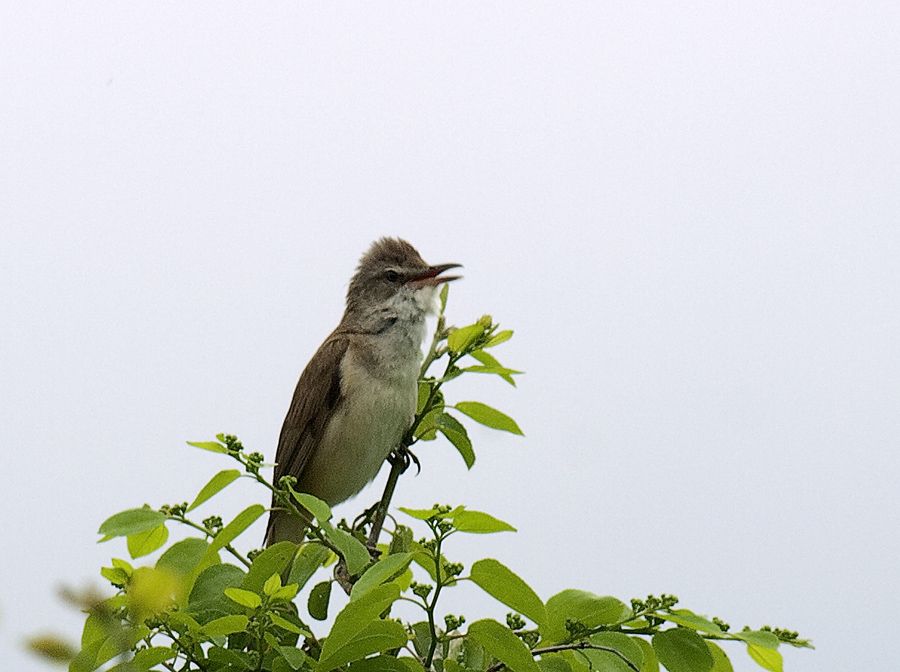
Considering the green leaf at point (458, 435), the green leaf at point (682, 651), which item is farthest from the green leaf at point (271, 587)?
the green leaf at point (458, 435)

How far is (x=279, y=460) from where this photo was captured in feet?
14.1

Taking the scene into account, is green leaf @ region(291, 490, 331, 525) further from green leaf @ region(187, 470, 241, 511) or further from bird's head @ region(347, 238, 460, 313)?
bird's head @ region(347, 238, 460, 313)

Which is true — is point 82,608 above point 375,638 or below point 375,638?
below

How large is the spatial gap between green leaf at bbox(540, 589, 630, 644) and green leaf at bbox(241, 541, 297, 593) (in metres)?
0.54

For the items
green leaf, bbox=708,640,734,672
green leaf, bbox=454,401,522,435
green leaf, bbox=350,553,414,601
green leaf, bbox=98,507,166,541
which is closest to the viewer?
Answer: green leaf, bbox=350,553,414,601

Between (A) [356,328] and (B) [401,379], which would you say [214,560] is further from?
(A) [356,328]

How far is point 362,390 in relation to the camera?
4.18 metres

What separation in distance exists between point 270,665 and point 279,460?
2333mm

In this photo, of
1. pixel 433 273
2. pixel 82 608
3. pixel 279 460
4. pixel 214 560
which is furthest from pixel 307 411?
pixel 82 608

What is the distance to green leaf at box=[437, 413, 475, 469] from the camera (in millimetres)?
2787

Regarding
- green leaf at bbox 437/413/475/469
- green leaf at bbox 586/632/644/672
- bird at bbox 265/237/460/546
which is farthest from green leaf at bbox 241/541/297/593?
bird at bbox 265/237/460/546

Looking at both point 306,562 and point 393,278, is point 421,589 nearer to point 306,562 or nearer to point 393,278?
point 306,562

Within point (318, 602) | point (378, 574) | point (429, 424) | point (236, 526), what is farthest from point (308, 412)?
point (378, 574)

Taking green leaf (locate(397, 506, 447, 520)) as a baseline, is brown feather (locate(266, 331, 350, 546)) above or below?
above
